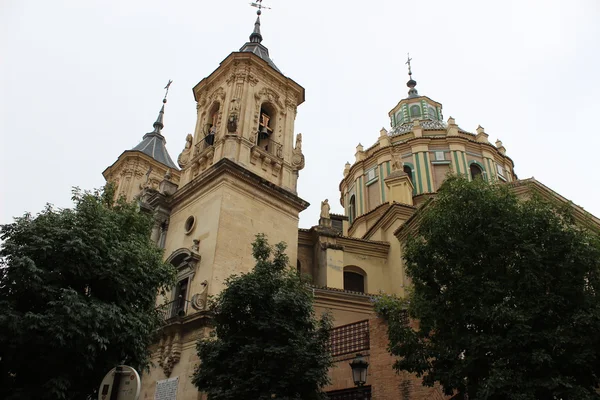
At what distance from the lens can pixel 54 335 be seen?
1002 cm

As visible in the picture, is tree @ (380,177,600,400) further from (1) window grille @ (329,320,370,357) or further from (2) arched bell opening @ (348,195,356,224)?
(2) arched bell opening @ (348,195,356,224)

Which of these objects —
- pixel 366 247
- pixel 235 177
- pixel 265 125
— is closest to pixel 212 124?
pixel 265 125

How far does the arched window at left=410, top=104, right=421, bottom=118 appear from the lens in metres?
39.6

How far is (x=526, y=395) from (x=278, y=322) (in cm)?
512

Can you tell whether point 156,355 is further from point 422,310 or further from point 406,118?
point 406,118

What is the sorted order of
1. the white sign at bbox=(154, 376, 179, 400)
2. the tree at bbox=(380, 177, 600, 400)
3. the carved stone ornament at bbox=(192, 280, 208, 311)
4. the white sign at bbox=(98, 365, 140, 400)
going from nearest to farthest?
1. the white sign at bbox=(98, 365, 140, 400)
2. the tree at bbox=(380, 177, 600, 400)
3. the white sign at bbox=(154, 376, 179, 400)
4. the carved stone ornament at bbox=(192, 280, 208, 311)

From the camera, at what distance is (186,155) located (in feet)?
74.1

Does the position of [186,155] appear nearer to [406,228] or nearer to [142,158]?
[142,158]

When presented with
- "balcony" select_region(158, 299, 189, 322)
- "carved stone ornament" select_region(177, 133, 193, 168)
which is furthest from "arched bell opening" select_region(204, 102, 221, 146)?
"balcony" select_region(158, 299, 189, 322)

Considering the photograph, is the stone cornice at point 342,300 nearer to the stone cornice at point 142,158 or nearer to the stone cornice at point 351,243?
the stone cornice at point 351,243

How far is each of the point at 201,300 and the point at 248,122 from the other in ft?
26.6

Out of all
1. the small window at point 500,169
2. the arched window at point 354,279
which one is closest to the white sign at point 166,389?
the arched window at point 354,279

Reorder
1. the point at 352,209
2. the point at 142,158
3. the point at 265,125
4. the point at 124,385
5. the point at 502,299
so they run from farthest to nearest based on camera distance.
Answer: the point at 352,209 < the point at 142,158 < the point at 265,125 < the point at 502,299 < the point at 124,385

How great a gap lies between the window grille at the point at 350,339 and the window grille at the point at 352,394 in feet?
3.18
